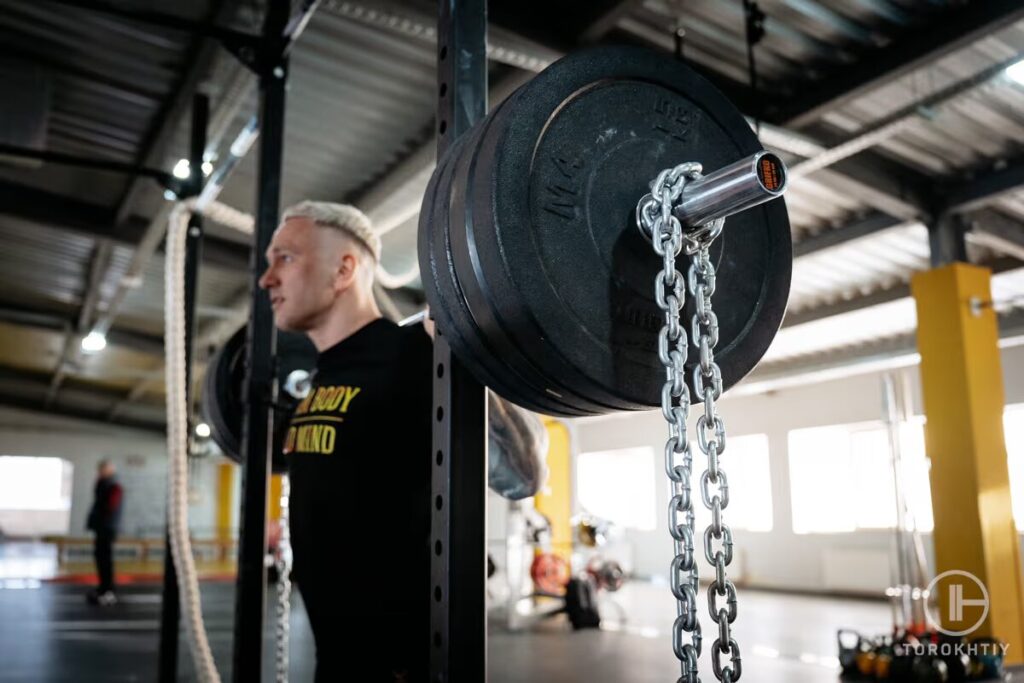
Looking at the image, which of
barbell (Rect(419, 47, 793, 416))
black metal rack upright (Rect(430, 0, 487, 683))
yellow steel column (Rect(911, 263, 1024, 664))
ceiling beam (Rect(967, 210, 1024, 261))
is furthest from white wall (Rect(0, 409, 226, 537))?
barbell (Rect(419, 47, 793, 416))

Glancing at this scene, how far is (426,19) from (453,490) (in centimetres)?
269

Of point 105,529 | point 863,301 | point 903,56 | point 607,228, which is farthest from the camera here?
point 105,529

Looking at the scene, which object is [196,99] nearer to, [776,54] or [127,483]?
[776,54]

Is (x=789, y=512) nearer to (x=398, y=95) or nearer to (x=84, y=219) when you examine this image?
(x=398, y=95)

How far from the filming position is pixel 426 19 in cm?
325

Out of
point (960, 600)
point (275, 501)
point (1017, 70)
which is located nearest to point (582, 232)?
A: point (1017, 70)

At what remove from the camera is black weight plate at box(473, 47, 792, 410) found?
84 cm

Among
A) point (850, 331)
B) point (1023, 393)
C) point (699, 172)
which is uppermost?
Result: point (850, 331)

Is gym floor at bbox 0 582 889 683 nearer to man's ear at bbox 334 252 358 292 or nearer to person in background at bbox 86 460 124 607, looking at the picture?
person in background at bbox 86 460 124 607

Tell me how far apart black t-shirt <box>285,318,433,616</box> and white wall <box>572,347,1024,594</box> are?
7610mm

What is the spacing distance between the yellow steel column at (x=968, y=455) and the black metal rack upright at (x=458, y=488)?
14.3 feet

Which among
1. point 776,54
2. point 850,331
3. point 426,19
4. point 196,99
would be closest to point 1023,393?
point 850,331

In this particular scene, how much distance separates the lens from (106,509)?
7648 mm

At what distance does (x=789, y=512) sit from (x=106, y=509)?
7090 mm
